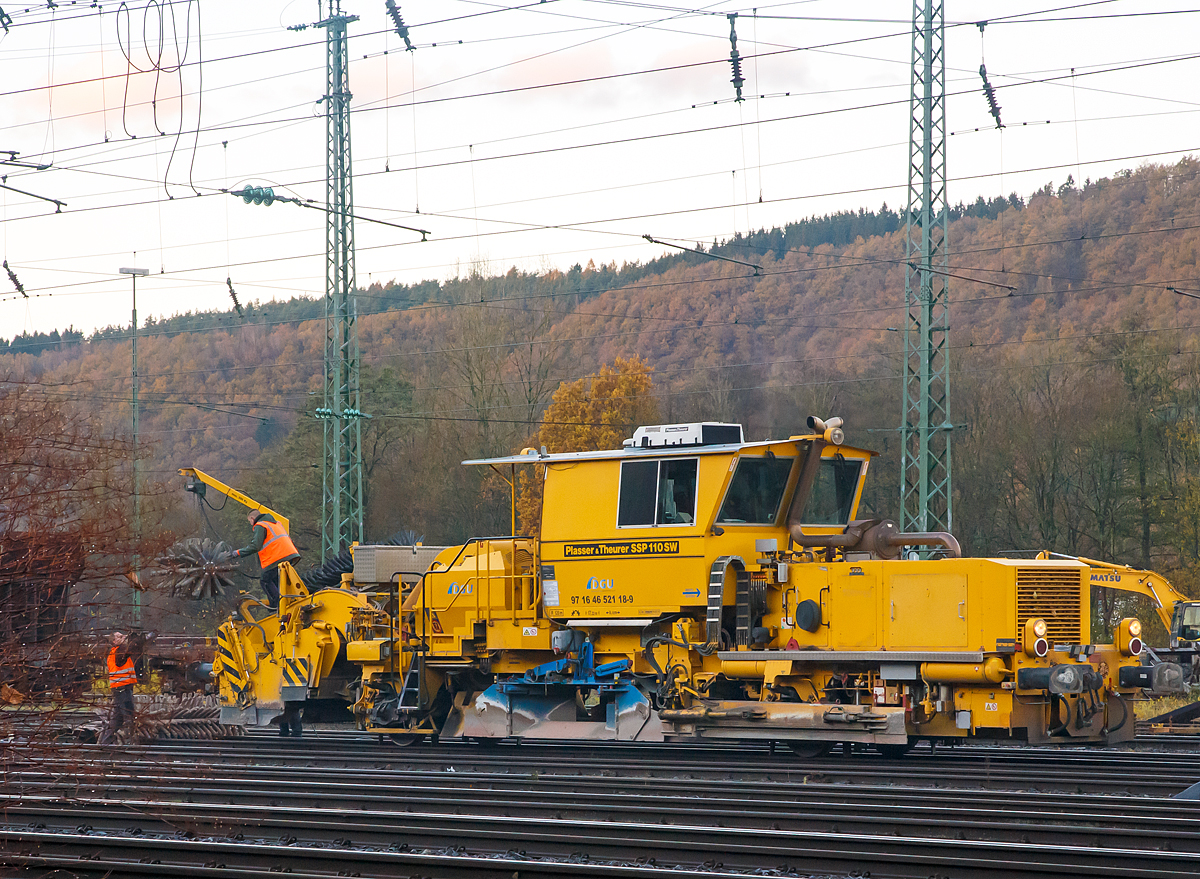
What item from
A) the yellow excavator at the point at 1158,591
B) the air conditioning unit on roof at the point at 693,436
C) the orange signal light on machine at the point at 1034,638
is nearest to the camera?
the orange signal light on machine at the point at 1034,638

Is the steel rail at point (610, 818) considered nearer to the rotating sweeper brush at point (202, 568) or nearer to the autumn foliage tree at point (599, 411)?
the rotating sweeper brush at point (202, 568)

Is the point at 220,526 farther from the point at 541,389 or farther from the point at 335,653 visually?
the point at 335,653

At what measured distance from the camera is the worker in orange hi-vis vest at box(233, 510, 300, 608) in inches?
715

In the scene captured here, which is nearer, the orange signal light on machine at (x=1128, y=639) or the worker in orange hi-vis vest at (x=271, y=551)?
the orange signal light on machine at (x=1128, y=639)

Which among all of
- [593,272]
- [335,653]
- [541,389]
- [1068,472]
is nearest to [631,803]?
[335,653]

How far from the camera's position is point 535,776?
13.2 m

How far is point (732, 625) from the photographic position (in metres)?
14.5

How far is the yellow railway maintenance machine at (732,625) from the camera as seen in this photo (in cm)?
1302

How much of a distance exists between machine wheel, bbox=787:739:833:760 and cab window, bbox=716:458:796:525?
8.44 feet

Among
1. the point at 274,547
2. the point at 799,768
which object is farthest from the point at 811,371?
the point at 799,768

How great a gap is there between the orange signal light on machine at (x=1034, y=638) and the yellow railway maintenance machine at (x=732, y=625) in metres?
0.06


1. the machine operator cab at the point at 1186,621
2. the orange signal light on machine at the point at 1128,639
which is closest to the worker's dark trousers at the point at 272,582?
the orange signal light on machine at the point at 1128,639

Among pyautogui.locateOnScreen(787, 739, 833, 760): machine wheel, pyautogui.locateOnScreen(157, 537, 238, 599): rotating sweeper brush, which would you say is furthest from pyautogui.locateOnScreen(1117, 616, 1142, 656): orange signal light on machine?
pyautogui.locateOnScreen(157, 537, 238, 599): rotating sweeper brush

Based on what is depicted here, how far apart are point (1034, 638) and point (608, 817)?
4962 mm
